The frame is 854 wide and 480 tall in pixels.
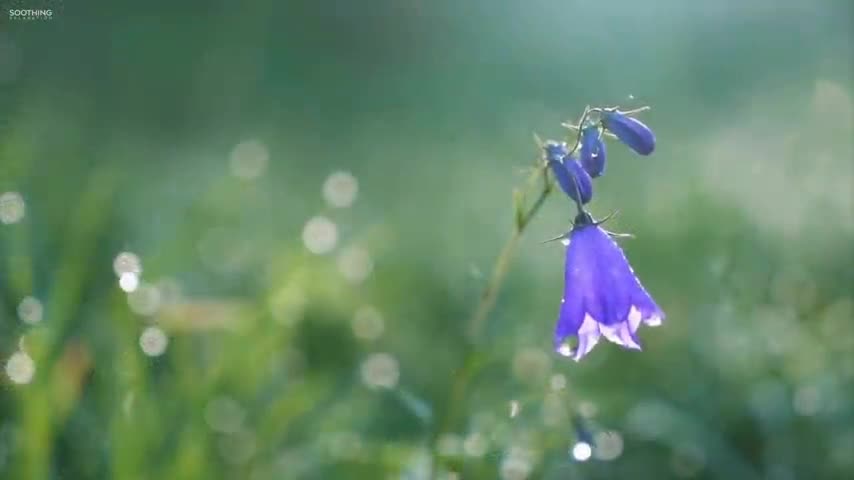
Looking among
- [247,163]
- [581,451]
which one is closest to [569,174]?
[581,451]

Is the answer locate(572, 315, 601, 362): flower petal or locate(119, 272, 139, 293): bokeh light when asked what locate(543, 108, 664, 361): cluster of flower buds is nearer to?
locate(572, 315, 601, 362): flower petal

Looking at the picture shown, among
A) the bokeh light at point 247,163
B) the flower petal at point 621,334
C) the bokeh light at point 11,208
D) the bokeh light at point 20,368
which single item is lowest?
the bokeh light at point 20,368

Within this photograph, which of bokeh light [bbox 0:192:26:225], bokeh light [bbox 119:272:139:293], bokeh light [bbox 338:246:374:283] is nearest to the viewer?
bokeh light [bbox 119:272:139:293]

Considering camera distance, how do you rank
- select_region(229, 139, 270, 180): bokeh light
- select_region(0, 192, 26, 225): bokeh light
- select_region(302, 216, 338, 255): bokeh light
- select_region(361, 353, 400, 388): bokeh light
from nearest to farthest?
1. select_region(0, 192, 26, 225): bokeh light
2. select_region(361, 353, 400, 388): bokeh light
3. select_region(302, 216, 338, 255): bokeh light
4. select_region(229, 139, 270, 180): bokeh light

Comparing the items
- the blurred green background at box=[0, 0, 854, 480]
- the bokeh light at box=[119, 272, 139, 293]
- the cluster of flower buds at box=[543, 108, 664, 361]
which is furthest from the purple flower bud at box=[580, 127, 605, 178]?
the bokeh light at box=[119, 272, 139, 293]

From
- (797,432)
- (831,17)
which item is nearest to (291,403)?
(797,432)

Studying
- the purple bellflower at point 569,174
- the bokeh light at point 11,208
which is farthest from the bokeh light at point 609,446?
the bokeh light at point 11,208

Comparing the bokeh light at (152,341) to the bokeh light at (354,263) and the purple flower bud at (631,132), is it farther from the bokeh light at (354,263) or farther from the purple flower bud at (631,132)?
the purple flower bud at (631,132)
